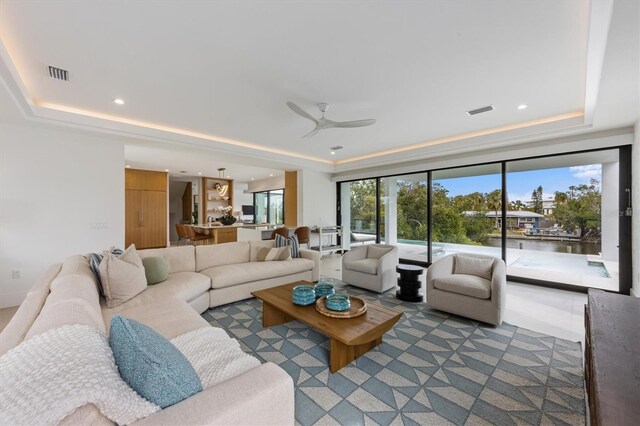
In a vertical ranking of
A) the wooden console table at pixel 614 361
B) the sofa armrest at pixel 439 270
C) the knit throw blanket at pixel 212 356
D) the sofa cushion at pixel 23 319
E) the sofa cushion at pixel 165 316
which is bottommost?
the knit throw blanket at pixel 212 356

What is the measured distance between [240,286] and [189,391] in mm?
2692

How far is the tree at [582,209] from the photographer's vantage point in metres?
4.09

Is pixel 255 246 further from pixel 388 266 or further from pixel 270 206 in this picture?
pixel 270 206

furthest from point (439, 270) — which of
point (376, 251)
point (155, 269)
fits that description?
point (155, 269)

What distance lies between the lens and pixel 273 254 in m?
4.29

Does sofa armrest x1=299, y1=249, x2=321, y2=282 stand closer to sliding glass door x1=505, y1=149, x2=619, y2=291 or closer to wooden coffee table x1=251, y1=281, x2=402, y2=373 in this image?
wooden coffee table x1=251, y1=281, x2=402, y2=373

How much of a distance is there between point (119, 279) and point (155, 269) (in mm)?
604

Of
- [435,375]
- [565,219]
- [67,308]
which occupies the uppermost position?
[565,219]

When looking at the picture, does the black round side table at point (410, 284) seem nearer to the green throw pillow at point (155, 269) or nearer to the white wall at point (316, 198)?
the green throw pillow at point (155, 269)

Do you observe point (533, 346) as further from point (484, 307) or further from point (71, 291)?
point (71, 291)

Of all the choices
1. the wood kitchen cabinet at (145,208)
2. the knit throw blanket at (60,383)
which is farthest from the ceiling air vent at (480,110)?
the wood kitchen cabinet at (145,208)

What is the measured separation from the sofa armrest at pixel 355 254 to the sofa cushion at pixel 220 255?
1654 millimetres

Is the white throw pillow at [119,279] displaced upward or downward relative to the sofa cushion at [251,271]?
upward

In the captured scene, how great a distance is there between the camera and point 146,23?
79.9 inches
